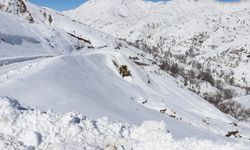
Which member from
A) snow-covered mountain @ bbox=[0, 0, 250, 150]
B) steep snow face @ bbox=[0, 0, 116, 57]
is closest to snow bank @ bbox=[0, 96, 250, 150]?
snow-covered mountain @ bbox=[0, 0, 250, 150]

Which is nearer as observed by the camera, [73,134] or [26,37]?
[73,134]

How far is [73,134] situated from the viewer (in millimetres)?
14234

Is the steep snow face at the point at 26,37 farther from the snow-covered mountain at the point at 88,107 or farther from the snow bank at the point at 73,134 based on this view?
the snow bank at the point at 73,134

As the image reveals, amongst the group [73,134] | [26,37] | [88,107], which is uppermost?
[73,134]

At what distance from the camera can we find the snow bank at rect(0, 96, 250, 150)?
13477 millimetres

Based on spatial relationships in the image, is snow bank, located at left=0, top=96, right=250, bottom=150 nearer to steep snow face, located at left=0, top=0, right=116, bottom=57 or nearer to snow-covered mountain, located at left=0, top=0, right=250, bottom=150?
snow-covered mountain, located at left=0, top=0, right=250, bottom=150

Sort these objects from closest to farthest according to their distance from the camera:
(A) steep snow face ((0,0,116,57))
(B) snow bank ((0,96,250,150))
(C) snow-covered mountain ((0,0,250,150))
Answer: (B) snow bank ((0,96,250,150)) < (C) snow-covered mountain ((0,0,250,150)) < (A) steep snow face ((0,0,116,57))

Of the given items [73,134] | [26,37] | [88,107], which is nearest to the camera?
[73,134]

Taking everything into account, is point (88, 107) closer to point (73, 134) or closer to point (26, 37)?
point (73, 134)

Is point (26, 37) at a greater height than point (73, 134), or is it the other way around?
point (73, 134)

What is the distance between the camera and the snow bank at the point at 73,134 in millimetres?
13477

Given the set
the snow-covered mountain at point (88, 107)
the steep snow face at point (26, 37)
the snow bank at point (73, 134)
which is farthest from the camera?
the steep snow face at point (26, 37)

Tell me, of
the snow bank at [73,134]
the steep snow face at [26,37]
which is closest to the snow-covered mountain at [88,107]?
the snow bank at [73,134]

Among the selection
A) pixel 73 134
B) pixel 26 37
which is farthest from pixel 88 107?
pixel 26 37
